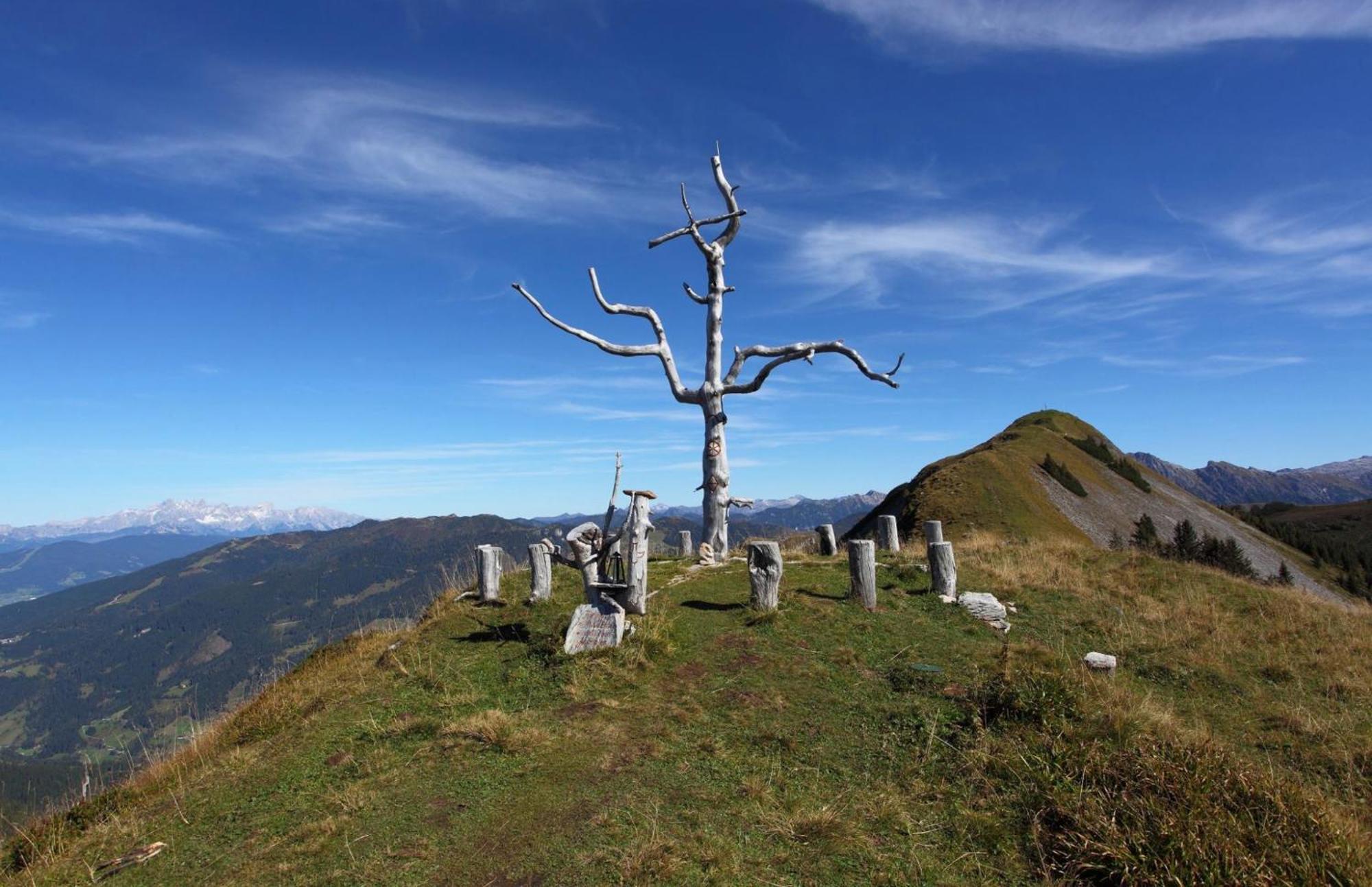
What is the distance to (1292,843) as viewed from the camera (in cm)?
672

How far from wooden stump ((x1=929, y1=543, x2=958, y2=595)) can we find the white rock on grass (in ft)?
14.6

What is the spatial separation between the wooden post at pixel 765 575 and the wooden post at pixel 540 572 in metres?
5.48

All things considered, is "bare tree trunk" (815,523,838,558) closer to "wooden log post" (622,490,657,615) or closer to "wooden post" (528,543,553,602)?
"wooden post" (528,543,553,602)

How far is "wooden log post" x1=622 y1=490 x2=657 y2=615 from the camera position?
1419cm

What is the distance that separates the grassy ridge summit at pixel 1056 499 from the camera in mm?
43312

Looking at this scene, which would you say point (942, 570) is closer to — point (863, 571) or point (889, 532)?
point (863, 571)

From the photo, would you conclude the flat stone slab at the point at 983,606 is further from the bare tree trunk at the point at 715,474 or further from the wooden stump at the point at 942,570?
the bare tree trunk at the point at 715,474

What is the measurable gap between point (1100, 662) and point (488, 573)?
14.1 meters

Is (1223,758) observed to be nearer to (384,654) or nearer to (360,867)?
(360,867)

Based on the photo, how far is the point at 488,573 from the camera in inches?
686

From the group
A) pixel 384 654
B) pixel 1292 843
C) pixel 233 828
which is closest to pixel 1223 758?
pixel 1292 843

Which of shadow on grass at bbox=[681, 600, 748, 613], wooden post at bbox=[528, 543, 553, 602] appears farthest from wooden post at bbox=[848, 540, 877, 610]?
wooden post at bbox=[528, 543, 553, 602]

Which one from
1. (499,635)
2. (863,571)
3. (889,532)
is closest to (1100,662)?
(863,571)

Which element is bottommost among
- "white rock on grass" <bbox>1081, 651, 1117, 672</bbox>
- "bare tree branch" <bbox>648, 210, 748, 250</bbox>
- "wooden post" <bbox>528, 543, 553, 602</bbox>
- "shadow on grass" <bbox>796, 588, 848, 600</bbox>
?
"white rock on grass" <bbox>1081, 651, 1117, 672</bbox>
